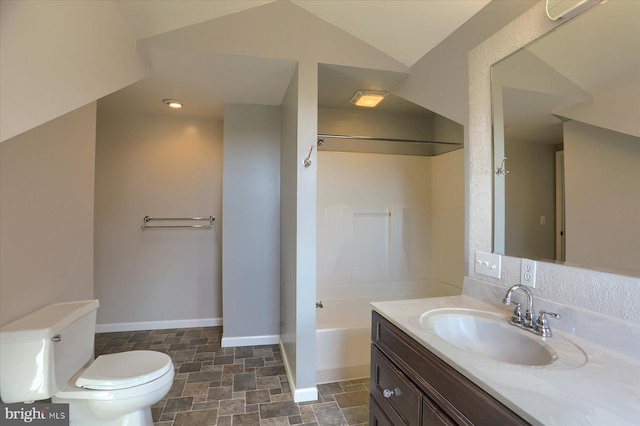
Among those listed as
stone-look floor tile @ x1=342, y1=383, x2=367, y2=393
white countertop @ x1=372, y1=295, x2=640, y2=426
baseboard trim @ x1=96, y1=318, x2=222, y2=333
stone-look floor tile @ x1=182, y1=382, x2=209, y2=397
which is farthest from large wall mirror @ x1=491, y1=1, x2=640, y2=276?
baseboard trim @ x1=96, y1=318, x2=222, y2=333

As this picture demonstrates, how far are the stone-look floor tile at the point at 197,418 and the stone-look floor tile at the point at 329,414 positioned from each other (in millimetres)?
648

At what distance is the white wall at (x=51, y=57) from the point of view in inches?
Answer: 37.1

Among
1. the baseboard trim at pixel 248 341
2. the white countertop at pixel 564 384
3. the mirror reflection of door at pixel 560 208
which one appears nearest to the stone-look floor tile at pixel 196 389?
the baseboard trim at pixel 248 341

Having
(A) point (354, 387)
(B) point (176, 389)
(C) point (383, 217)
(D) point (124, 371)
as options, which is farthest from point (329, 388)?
(C) point (383, 217)

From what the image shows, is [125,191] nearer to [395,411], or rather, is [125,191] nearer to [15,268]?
[15,268]

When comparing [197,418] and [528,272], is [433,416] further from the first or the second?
[197,418]

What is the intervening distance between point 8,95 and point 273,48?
58.8 inches

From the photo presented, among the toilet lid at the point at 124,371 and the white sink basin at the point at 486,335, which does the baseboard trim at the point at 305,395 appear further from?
the white sink basin at the point at 486,335

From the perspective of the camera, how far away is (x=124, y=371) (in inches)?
65.9

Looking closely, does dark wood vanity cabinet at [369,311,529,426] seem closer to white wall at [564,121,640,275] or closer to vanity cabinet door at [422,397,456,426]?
vanity cabinet door at [422,397,456,426]

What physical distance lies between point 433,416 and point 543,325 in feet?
1.66

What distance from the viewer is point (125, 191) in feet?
10.6

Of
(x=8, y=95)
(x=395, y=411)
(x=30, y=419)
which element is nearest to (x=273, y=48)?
(x=8, y=95)

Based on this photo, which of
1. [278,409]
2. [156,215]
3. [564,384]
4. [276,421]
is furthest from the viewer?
[156,215]
